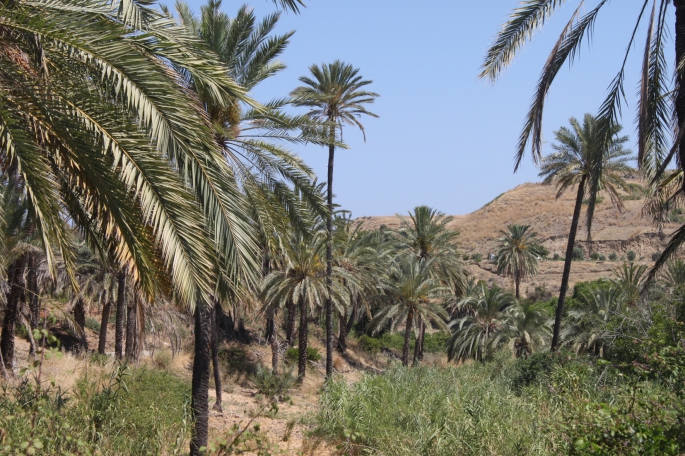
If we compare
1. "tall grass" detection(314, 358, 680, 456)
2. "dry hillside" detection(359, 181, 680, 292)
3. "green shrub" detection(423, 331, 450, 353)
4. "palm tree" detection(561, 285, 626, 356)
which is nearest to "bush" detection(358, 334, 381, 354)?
"green shrub" detection(423, 331, 450, 353)

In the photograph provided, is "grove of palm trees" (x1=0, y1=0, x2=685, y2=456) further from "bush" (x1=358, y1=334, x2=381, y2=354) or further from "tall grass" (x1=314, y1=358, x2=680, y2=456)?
"bush" (x1=358, y1=334, x2=381, y2=354)

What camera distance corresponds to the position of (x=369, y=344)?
4450cm

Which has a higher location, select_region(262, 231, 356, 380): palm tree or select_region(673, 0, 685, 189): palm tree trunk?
select_region(673, 0, 685, 189): palm tree trunk

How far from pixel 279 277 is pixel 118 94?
862 inches

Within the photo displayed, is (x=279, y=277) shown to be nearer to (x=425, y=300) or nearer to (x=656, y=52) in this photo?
(x=425, y=300)

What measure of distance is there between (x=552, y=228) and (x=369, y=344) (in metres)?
46.0

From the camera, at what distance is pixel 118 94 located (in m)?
5.80

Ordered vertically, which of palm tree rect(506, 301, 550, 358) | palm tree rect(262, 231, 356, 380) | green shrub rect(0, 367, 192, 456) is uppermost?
palm tree rect(262, 231, 356, 380)

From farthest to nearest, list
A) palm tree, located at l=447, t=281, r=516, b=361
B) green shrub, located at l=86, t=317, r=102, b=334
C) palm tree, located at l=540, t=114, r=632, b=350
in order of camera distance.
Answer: green shrub, located at l=86, t=317, r=102, b=334, palm tree, located at l=447, t=281, r=516, b=361, palm tree, located at l=540, t=114, r=632, b=350

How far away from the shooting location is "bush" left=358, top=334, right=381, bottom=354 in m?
44.2

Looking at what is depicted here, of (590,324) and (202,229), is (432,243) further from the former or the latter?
(202,229)

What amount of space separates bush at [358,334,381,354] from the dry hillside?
14.0 meters

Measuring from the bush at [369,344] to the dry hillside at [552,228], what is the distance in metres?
14.0

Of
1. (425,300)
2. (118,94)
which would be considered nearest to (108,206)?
(118,94)
